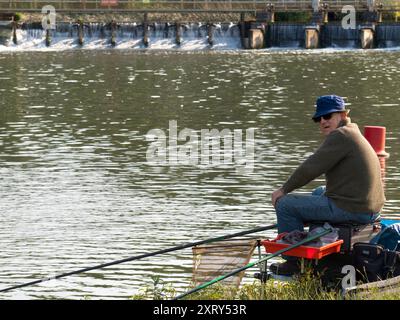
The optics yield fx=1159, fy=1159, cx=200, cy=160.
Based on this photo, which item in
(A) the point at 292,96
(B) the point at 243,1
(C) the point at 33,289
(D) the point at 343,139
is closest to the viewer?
(D) the point at 343,139

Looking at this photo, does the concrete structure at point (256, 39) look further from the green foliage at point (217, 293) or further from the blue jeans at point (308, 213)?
the blue jeans at point (308, 213)

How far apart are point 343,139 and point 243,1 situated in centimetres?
7810

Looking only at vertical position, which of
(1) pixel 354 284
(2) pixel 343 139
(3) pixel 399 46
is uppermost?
(2) pixel 343 139

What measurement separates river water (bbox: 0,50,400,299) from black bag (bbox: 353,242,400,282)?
420 centimetres

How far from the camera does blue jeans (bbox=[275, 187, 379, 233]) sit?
39.9 feet

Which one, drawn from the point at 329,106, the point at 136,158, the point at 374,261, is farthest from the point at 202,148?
the point at 374,261

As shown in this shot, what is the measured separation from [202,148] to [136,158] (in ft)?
8.68

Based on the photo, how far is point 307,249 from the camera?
11.8m

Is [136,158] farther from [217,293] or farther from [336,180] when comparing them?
[336,180]

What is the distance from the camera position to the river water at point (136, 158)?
59.8 feet

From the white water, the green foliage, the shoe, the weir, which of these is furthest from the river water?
the white water

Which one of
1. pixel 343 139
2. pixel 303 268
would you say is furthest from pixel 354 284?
pixel 343 139

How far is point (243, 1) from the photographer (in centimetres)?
8912
